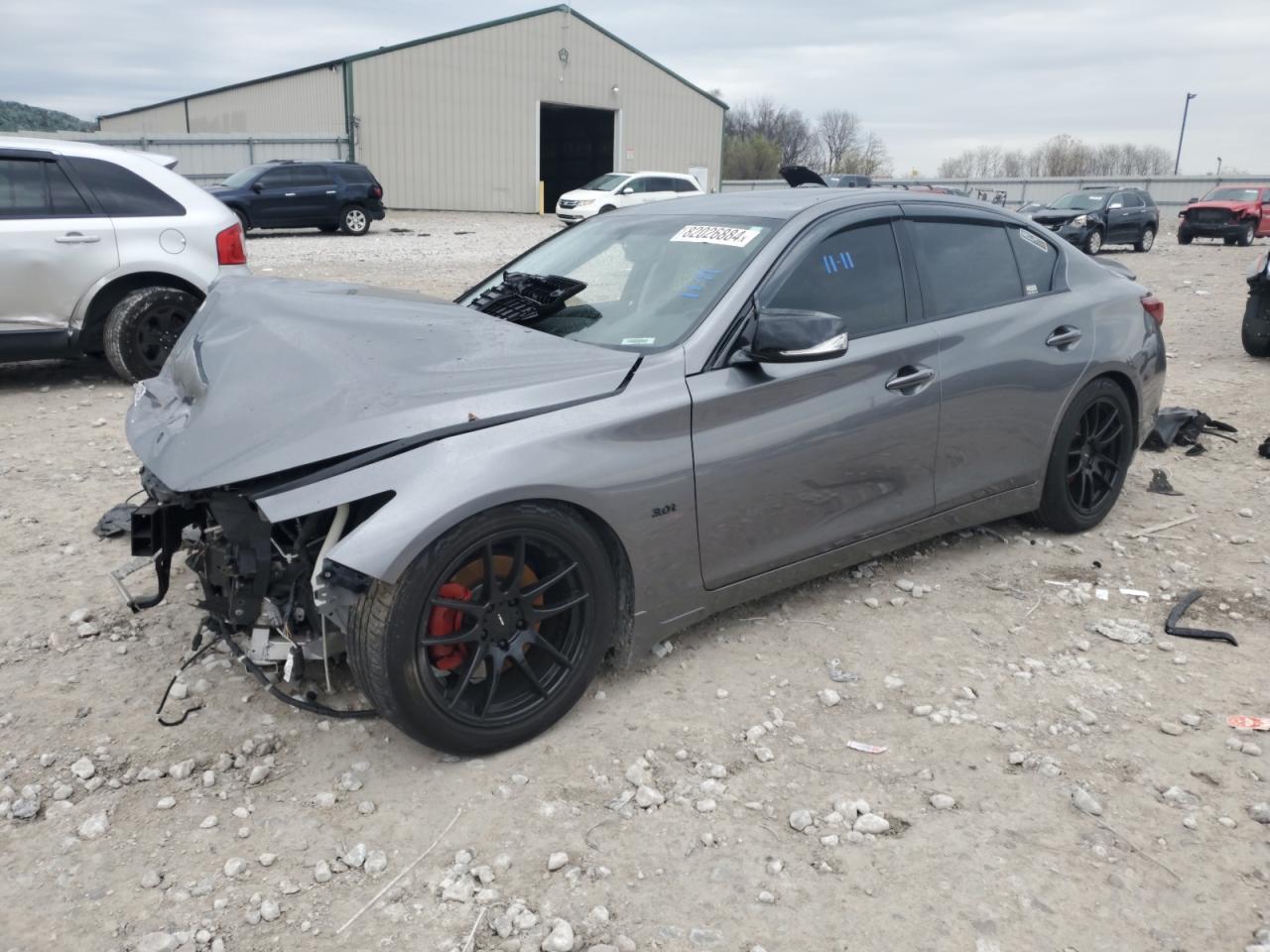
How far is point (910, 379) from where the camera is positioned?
393cm

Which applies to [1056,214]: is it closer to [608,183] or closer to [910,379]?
[608,183]

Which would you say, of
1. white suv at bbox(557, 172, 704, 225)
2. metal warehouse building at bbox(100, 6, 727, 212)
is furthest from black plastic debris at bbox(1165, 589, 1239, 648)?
metal warehouse building at bbox(100, 6, 727, 212)

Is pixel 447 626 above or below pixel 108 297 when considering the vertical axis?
below

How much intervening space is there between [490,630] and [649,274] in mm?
1557

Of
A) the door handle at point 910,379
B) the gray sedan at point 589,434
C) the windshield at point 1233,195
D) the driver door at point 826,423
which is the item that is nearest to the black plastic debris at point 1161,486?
the gray sedan at point 589,434

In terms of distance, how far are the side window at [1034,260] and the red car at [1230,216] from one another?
80.1ft

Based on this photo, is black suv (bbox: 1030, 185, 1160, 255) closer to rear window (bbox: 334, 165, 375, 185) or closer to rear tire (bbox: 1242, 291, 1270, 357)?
rear tire (bbox: 1242, 291, 1270, 357)

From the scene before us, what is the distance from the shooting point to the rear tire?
934 centimetres

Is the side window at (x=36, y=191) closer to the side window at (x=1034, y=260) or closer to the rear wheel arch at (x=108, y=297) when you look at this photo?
the rear wheel arch at (x=108, y=297)

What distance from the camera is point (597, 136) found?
3906 cm

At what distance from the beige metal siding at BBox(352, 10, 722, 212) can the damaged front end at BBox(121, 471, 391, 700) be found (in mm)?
30489

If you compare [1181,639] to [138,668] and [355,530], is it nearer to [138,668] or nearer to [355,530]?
[355,530]

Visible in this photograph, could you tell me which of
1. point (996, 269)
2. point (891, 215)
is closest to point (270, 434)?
point (891, 215)

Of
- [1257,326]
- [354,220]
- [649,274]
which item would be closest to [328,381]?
[649,274]
